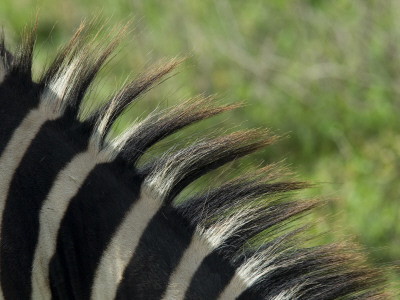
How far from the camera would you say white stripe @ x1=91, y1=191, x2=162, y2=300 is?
201 centimetres

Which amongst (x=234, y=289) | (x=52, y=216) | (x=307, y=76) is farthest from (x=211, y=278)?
(x=307, y=76)

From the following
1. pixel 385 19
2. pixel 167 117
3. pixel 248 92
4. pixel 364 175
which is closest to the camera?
pixel 167 117

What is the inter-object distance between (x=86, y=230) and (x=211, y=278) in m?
0.34

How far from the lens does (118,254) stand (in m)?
2.02

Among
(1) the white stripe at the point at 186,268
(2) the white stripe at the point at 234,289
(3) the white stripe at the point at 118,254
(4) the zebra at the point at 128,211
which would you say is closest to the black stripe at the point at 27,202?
(4) the zebra at the point at 128,211

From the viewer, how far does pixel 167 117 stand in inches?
85.7

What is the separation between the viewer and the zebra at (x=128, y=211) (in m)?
2.01

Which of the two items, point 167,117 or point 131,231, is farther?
point 167,117

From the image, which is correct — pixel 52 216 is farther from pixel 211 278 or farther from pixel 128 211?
pixel 211 278

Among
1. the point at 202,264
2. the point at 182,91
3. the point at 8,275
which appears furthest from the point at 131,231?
the point at 182,91

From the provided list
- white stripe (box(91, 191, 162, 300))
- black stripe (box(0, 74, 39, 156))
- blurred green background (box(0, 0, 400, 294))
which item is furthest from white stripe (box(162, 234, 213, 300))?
blurred green background (box(0, 0, 400, 294))

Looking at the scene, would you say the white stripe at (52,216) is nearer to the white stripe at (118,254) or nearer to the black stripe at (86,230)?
the black stripe at (86,230)

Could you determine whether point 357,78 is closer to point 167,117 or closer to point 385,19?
point 385,19

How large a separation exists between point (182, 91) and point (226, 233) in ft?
12.9
